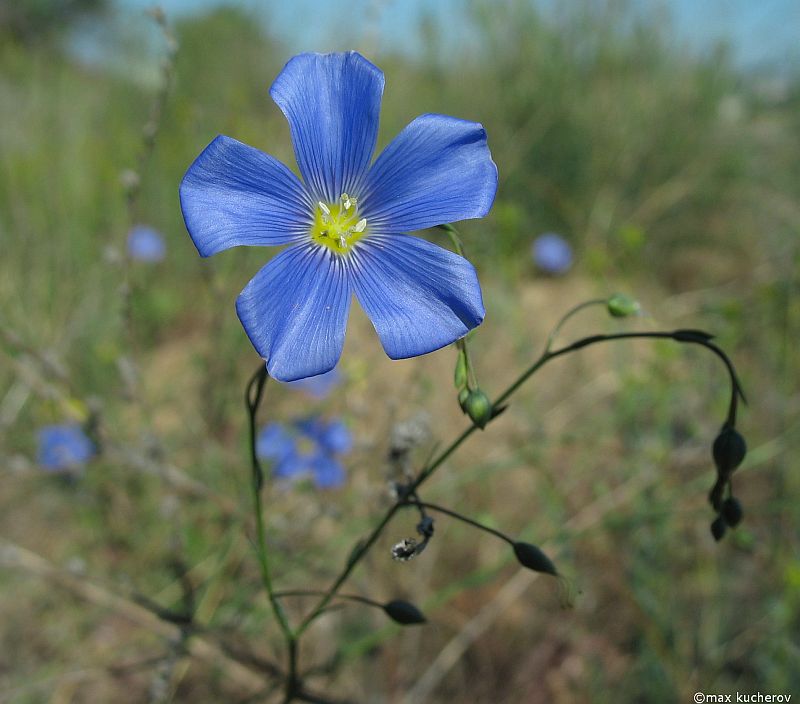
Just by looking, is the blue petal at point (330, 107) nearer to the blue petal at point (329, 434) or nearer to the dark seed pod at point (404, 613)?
the dark seed pod at point (404, 613)

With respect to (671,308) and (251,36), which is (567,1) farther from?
(251,36)

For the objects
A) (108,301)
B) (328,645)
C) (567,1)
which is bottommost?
(328,645)

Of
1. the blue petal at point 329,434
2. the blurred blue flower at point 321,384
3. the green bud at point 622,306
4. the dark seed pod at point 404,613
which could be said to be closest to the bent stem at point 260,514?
the dark seed pod at point 404,613

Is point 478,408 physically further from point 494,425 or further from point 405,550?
point 494,425

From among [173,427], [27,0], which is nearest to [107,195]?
[173,427]

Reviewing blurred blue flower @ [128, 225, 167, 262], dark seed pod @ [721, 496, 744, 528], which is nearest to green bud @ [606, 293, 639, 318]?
dark seed pod @ [721, 496, 744, 528]

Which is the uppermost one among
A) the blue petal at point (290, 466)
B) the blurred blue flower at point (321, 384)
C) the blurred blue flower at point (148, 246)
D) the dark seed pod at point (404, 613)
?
the blurred blue flower at point (148, 246)
